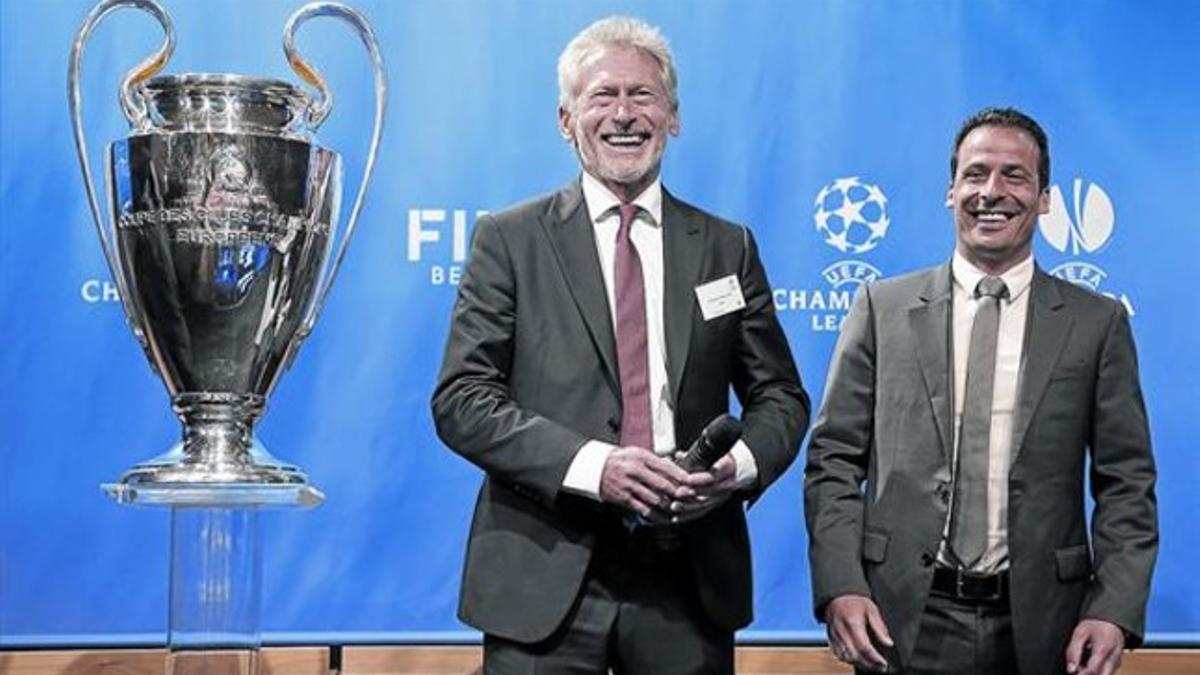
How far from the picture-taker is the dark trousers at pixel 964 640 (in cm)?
243

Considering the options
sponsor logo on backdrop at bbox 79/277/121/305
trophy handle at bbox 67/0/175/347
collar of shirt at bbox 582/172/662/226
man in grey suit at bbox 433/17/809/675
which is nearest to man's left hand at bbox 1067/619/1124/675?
man in grey suit at bbox 433/17/809/675

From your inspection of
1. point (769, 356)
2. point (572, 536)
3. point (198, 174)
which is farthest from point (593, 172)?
point (198, 174)

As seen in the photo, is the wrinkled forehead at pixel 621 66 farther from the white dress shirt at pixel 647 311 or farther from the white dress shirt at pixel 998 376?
the white dress shirt at pixel 998 376

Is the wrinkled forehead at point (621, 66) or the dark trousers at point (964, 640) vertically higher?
the wrinkled forehead at point (621, 66)

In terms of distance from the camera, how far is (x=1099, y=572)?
8.09 feet

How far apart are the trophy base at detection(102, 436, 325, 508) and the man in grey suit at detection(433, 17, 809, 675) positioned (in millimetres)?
458

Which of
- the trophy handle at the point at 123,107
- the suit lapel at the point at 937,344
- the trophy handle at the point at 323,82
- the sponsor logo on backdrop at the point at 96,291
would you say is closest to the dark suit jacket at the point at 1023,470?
the suit lapel at the point at 937,344

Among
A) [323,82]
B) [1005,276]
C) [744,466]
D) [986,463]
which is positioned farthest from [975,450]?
[323,82]

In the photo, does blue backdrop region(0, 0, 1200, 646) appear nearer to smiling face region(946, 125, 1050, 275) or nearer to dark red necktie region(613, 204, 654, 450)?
smiling face region(946, 125, 1050, 275)

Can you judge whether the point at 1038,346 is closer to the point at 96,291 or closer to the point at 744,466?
the point at 744,466

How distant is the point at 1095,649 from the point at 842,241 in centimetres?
108

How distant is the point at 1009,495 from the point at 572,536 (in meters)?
0.60

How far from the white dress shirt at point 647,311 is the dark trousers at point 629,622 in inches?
4.9

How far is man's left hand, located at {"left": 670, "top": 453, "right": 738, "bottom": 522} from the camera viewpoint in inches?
86.1
